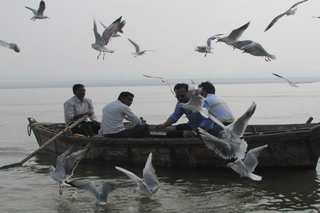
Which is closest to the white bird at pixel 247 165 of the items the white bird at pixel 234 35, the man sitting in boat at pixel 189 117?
the man sitting in boat at pixel 189 117

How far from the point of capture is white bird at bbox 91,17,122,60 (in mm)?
9498

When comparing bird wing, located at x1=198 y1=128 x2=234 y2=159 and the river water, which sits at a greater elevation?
bird wing, located at x1=198 y1=128 x2=234 y2=159

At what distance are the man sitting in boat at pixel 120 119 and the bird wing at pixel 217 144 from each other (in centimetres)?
237

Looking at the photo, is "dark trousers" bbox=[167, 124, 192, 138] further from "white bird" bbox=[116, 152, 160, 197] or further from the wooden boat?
"white bird" bbox=[116, 152, 160, 197]

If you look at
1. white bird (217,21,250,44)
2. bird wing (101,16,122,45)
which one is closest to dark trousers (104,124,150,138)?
bird wing (101,16,122,45)

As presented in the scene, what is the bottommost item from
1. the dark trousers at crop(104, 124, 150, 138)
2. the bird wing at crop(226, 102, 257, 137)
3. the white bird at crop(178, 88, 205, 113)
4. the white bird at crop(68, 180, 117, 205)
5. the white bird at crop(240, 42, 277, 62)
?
the white bird at crop(68, 180, 117, 205)

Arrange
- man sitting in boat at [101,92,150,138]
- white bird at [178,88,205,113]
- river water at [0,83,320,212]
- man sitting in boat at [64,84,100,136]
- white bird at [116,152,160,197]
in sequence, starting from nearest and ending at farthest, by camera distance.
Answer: white bird at [116,152,160,197], river water at [0,83,320,212], white bird at [178,88,205,113], man sitting in boat at [101,92,150,138], man sitting in boat at [64,84,100,136]

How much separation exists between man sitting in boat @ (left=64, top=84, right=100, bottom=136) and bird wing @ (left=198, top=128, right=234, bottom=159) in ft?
14.4

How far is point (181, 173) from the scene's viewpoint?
29.4ft

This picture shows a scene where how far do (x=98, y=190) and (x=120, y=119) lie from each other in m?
2.50

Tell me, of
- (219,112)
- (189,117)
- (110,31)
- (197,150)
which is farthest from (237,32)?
(110,31)

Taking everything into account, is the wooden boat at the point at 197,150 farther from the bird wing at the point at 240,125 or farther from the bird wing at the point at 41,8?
the bird wing at the point at 41,8

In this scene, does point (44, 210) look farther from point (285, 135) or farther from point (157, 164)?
point (285, 135)

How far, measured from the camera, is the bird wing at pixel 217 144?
6730mm
